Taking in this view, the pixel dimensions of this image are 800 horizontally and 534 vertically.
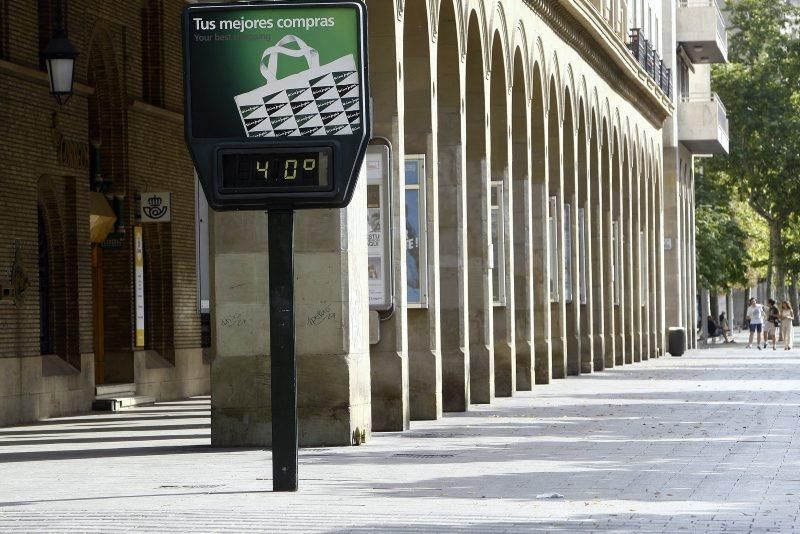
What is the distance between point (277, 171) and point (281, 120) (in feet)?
1.27

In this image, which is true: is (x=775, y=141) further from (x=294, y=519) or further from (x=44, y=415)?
(x=294, y=519)

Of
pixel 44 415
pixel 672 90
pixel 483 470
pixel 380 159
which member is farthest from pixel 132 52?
pixel 672 90

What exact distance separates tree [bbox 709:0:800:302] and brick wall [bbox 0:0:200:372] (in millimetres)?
52500

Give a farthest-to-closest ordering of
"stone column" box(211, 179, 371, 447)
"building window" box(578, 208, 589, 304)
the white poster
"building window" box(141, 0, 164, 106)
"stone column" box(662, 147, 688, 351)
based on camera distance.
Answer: "stone column" box(662, 147, 688, 351)
"building window" box(578, 208, 589, 304)
"building window" box(141, 0, 164, 106)
the white poster
"stone column" box(211, 179, 371, 447)

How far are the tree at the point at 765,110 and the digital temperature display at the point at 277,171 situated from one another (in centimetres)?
6859

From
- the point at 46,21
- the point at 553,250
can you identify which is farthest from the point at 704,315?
the point at 46,21

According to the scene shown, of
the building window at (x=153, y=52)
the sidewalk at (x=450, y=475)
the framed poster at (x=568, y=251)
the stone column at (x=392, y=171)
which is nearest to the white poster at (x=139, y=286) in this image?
the building window at (x=153, y=52)

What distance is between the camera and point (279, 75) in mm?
13711

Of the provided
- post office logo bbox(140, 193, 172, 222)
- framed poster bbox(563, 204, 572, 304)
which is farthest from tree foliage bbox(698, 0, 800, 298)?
post office logo bbox(140, 193, 172, 222)

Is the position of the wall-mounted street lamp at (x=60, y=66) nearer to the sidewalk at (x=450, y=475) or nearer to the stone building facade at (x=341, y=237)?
the stone building facade at (x=341, y=237)

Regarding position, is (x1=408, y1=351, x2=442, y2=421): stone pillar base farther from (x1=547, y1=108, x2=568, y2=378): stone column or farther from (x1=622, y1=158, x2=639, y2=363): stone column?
(x1=622, y1=158, x2=639, y2=363): stone column

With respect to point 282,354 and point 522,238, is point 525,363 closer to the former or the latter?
point 522,238

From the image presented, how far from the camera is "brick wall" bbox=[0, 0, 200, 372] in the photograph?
79.8 feet

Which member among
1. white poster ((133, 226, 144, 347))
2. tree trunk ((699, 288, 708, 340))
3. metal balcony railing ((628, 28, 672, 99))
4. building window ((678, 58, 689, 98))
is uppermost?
building window ((678, 58, 689, 98))
